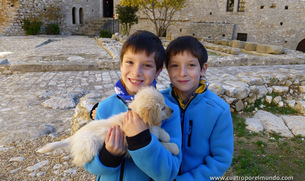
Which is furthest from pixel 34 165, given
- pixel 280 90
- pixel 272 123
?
pixel 280 90

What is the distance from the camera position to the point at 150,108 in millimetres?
1222

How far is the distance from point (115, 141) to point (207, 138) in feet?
2.44

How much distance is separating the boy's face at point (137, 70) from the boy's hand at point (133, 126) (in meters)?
0.33

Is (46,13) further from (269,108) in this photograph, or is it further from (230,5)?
(269,108)

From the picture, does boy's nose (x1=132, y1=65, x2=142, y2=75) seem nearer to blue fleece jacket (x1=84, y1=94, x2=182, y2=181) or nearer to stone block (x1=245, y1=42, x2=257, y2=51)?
blue fleece jacket (x1=84, y1=94, x2=182, y2=181)

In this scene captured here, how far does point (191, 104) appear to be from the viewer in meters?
1.65

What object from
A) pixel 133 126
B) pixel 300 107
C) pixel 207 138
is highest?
pixel 133 126

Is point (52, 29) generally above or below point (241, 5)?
below

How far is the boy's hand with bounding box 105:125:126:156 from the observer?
1.21 meters

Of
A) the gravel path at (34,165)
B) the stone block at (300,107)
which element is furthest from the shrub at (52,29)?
the stone block at (300,107)

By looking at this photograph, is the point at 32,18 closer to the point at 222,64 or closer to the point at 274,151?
the point at 222,64

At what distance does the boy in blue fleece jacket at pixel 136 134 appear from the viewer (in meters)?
1.17

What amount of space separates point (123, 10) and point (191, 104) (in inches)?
786

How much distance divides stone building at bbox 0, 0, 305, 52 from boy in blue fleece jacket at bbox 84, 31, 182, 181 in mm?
20708
